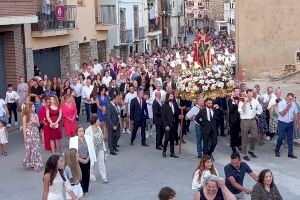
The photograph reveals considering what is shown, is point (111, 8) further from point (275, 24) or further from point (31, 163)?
point (31, 163)

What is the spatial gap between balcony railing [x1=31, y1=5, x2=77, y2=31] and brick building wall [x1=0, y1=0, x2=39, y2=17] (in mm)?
1632

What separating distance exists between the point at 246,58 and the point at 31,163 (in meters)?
21.7

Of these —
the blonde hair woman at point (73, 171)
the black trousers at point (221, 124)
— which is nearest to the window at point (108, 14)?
the black trousers at point (221, 124)

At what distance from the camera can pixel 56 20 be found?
27.1 meters

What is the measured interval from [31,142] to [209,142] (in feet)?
13.6

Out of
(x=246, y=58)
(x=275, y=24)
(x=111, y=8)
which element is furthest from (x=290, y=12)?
(x=111, y=8)

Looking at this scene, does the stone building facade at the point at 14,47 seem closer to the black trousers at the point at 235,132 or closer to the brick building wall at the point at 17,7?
the brick building wall at the point at 17,7

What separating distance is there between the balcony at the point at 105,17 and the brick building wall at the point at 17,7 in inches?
388

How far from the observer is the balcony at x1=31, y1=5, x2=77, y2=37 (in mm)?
25562

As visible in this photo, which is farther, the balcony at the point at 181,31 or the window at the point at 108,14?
the balcony at the point at 181,31

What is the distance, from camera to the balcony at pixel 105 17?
33806mm

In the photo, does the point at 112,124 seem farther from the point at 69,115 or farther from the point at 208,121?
the point at 208,121

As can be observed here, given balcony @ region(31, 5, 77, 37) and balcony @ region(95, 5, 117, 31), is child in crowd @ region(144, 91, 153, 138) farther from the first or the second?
balcony @ region(95, 5, 117, 31)

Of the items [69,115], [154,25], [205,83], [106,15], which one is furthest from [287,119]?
[154,25]
